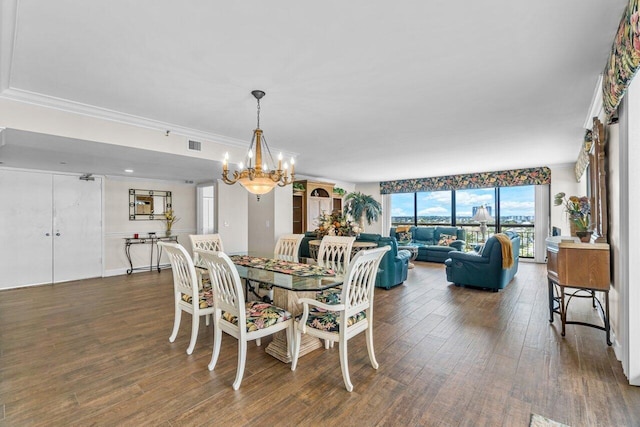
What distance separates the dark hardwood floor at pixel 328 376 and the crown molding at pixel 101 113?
2256 mm

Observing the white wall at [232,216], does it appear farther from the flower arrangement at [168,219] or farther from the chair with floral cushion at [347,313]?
the chair with floral cushion at [347,313]

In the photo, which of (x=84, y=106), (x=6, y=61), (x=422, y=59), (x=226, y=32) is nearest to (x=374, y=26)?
(x=422, y=59)

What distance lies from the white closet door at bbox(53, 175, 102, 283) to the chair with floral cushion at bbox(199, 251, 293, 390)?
204 inches

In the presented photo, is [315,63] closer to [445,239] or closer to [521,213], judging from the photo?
[445,239]

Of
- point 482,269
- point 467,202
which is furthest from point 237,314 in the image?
point 467,202

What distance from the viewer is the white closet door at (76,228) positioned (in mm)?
5684

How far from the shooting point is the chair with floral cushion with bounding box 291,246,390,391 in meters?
2.08

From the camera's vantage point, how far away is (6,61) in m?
2.13

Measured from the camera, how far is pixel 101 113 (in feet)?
10.1

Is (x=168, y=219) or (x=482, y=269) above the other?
(x=168, y=219)

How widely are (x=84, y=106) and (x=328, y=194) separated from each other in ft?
19.8

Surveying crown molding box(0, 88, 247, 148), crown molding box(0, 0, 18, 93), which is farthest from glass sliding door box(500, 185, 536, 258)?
crown molding box(0, 0, 18, 93)

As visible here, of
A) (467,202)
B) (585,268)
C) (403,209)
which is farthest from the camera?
(403,209)

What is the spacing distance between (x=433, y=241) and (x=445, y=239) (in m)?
0.40
